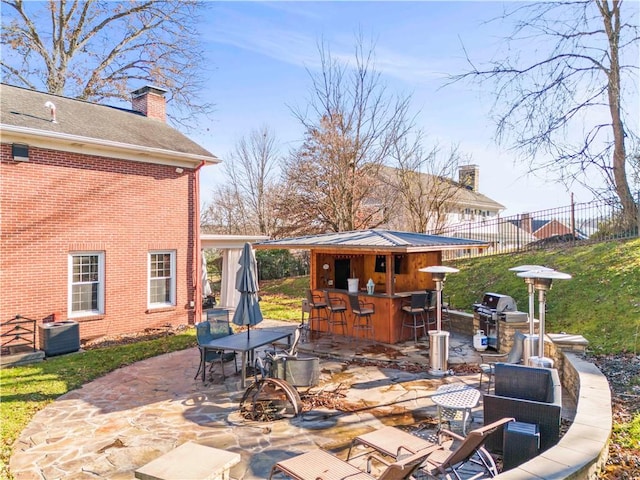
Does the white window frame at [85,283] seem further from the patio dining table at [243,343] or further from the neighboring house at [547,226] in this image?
the neighboring house at [547,226]

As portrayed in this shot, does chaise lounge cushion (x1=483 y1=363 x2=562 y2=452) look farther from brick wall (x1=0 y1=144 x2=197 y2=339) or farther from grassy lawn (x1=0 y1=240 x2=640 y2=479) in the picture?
brick wall (x1=0 y1=144 x2=197 y2=339)

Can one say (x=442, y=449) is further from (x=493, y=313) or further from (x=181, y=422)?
(x=493, y=313)

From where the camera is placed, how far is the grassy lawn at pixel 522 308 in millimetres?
6309

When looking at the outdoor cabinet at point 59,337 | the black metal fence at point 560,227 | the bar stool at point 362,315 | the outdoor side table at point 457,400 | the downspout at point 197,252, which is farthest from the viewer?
the black metal fence at point 560,227

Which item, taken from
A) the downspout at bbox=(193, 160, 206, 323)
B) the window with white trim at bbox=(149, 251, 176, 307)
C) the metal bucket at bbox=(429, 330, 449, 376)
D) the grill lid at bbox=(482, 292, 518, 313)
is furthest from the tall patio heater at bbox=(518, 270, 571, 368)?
the window with white trim at bbox=(149, 251, 176, 307)

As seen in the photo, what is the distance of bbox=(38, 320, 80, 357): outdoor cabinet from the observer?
9.20 metres

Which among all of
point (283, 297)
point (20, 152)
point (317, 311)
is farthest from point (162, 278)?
point (283, 297)

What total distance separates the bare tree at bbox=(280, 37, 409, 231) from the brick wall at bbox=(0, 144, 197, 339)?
307 inches

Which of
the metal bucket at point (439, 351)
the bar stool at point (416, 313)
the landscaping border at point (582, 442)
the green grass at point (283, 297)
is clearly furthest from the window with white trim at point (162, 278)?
the landscaping border at point (582, 442)

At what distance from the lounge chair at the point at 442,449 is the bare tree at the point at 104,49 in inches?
816

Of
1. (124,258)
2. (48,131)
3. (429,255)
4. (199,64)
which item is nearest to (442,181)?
(429,255)

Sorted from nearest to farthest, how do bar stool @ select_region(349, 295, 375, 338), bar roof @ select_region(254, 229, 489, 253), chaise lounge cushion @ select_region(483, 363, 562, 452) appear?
chaise lounge cushion @ select_region(483, 363, 562, 452)
bar roof @ select_region(254, 229, 489, 253)
bar stool @ select_region(349, 295, 375, 338)

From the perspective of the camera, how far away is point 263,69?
46.4 ft

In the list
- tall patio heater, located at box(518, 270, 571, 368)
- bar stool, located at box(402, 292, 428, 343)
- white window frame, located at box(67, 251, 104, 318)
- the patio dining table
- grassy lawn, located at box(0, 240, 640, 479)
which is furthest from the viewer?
white window frame, located at box(67, 251, 104, 318)
